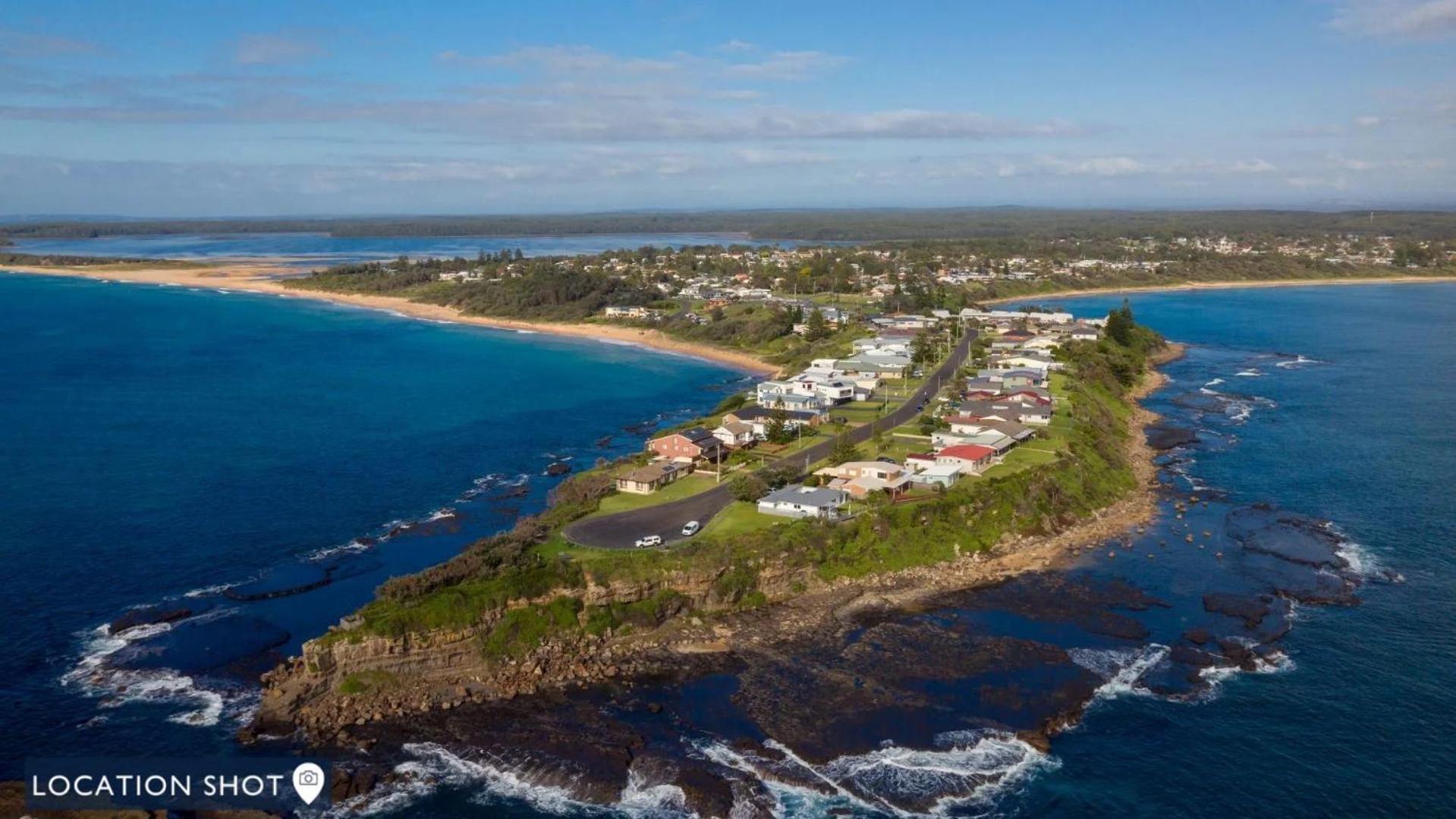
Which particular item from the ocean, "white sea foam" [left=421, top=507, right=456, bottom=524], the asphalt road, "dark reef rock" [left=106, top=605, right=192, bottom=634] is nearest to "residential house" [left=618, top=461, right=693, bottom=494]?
the asphalt road

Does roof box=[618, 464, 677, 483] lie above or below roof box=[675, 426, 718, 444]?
below

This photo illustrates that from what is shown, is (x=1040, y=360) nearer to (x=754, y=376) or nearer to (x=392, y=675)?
(x=754, y=376)

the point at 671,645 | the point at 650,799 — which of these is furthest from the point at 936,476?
the point at 650,799

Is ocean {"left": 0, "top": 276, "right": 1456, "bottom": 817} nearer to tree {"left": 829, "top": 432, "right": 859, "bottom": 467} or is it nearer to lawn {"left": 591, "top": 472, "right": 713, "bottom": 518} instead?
lawn {"left": 591, "top": 472, "right": 713, "bottom": 518}

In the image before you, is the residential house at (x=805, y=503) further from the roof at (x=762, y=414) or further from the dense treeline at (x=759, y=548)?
the roof at (x=762, y=414)

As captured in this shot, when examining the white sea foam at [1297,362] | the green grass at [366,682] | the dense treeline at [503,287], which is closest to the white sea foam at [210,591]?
the green grass at [366,682]

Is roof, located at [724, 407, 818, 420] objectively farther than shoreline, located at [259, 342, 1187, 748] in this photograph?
Yes
